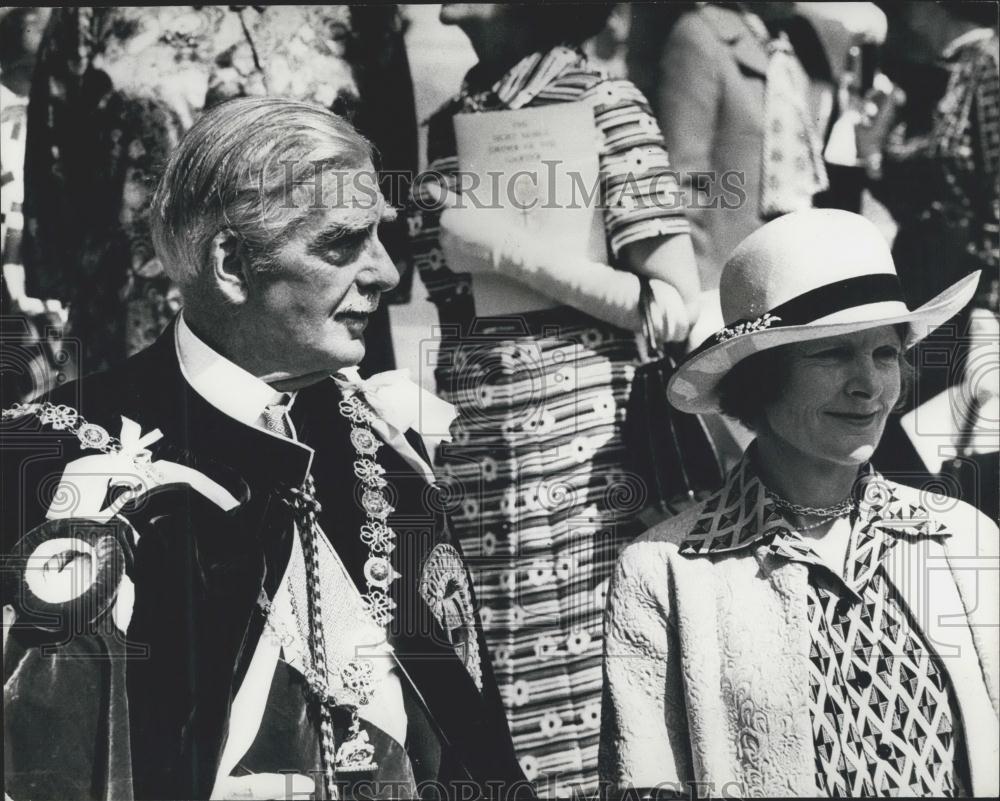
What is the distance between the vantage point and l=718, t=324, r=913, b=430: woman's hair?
3664 mm

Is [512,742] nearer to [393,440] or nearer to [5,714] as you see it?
[393,440]

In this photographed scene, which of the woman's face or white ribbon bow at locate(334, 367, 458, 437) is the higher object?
white ribbon bow at locate(334, 367, 458, 437)

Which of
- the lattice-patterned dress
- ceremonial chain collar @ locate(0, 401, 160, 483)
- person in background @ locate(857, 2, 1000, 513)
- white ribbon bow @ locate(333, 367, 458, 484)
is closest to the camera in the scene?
the lattice-patterned dress

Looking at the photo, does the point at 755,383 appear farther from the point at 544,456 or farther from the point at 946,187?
the point at 946,187

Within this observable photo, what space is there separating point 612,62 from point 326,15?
0.84 meters

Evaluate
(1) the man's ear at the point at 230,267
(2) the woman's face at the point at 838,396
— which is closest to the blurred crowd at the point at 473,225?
(1) the man's ear at the point at 230,267

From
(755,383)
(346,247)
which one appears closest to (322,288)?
(346,247)

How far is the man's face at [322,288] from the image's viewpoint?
381 cm

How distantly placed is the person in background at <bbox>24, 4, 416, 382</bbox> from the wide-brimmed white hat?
0.99m

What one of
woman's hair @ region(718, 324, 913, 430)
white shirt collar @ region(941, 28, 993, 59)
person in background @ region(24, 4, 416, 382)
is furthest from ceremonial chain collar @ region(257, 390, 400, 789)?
white shirt collar @ region(941, 28, 993, 59)

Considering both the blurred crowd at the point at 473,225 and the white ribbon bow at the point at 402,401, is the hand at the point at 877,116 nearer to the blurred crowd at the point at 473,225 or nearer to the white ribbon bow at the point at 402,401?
the blurred crowd at the point at 473,225

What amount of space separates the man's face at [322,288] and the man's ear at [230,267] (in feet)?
0.08

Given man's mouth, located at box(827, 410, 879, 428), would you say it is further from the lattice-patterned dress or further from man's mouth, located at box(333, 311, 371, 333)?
man's mouth, located at box(333, 311, 371, 333)

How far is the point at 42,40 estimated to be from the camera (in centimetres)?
413
